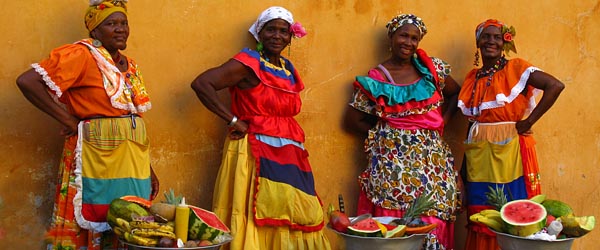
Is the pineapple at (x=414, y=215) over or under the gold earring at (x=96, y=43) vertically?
under

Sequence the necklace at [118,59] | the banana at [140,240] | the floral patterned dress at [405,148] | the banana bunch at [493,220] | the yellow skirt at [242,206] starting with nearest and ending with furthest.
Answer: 1. the banana at [140,240]
2. the banana bunch at [493,220]
3. the necklace at [118,59]
4. the yellow skirt at [242,206]
5. the floral patterned dress at [405,148]

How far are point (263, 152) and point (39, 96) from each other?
5.41 feet

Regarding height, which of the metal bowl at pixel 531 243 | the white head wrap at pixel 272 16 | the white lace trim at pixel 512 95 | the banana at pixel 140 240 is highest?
the white head wrap at pixel 272 16

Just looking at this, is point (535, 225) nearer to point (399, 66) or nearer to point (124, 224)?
point (399, 66)

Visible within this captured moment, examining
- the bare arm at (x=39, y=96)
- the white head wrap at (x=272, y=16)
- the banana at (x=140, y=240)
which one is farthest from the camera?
the white head wrap at (x=272, y=16)

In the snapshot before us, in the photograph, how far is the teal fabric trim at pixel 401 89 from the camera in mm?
6309

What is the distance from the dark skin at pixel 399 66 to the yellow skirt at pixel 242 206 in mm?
1096

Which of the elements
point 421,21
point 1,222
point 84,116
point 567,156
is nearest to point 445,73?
point 421,21

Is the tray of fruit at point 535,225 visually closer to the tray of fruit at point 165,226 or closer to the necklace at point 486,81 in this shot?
the necklace at point 486,81

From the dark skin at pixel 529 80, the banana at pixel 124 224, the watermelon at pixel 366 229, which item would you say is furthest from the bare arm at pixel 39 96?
the dark skin at pixel 529 80

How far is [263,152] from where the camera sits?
580 centimetres

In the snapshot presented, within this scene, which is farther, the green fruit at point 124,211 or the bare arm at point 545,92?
the bare arm at point 545,92

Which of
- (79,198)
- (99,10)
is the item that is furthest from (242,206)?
(99,10)

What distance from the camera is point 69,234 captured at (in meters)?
5.08
